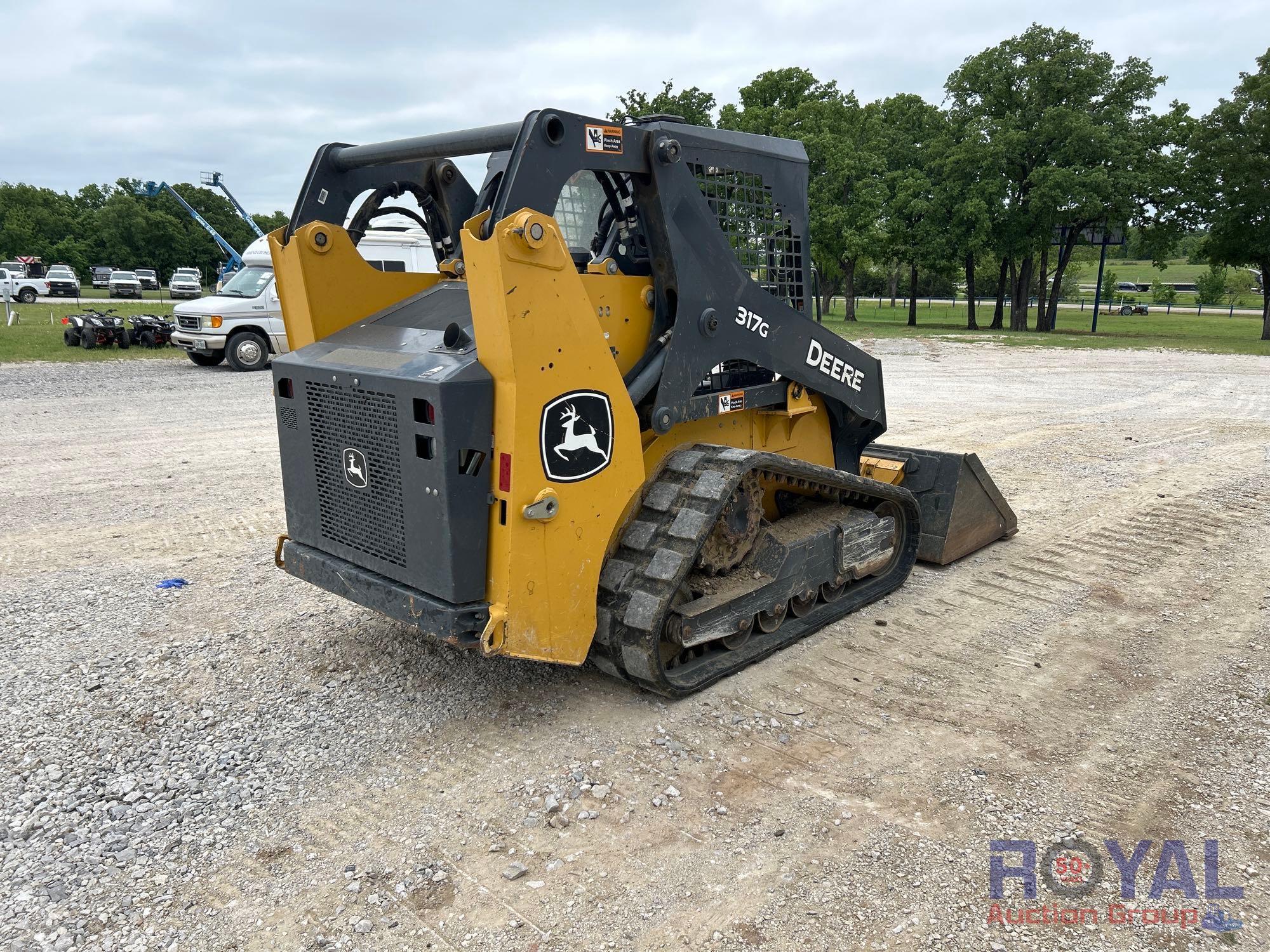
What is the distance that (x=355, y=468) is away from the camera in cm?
425

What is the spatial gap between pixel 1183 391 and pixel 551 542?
14.9 meters

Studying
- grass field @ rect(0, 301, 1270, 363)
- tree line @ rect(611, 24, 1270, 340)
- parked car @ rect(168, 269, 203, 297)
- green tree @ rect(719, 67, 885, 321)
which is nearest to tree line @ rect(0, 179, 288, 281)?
parked car @ rect(168, 269, 203, 297)

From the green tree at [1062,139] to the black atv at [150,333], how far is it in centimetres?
2713

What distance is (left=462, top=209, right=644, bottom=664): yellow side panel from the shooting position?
371 cm

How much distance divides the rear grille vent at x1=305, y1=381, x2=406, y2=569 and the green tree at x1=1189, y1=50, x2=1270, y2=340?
106ft

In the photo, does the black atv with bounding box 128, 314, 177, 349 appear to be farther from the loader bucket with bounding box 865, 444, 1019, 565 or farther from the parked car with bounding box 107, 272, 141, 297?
the parked car with bounding box 107, 272, 141, 297

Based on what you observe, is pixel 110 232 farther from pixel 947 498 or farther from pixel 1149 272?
pixel 1149 272

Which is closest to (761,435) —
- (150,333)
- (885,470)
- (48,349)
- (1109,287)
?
(885,470)

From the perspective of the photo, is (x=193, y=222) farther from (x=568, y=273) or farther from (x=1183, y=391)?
(x=568, y=273)

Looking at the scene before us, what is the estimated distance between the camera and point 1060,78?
3275 cm

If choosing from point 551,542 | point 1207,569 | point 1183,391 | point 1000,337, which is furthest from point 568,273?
point 1000,337

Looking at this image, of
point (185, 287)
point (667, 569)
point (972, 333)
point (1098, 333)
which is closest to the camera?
point (667, 569)

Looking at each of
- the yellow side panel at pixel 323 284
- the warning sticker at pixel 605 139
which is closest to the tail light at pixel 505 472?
the warning sticker at pixel 605 139

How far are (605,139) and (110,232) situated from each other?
268 feet
